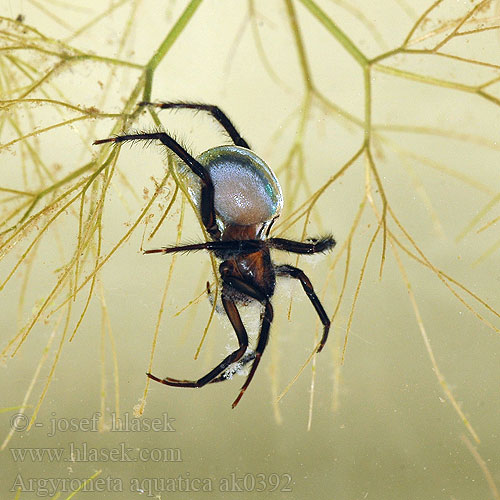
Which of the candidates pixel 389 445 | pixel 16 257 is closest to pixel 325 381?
pixel 389 445

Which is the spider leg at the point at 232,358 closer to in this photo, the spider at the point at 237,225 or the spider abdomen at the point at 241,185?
the spider at the point at 237,225

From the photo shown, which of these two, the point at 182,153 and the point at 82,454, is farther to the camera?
the point at 82,454

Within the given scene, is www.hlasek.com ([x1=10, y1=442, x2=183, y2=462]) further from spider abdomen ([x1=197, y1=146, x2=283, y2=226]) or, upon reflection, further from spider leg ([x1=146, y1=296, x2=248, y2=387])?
spider abdomen ([x1=197, y1=146, x2=283, y2=226])

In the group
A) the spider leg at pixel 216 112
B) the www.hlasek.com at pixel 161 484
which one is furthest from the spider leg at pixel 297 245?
the www.hlasek.com at pixel 161 484

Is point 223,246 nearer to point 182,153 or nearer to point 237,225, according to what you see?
point 237,225

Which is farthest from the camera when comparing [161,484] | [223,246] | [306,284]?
[161,484]

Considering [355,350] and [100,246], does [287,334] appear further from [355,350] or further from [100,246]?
[100,246]

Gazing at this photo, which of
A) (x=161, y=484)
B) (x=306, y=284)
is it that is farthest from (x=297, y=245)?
(x=161, y=484)
